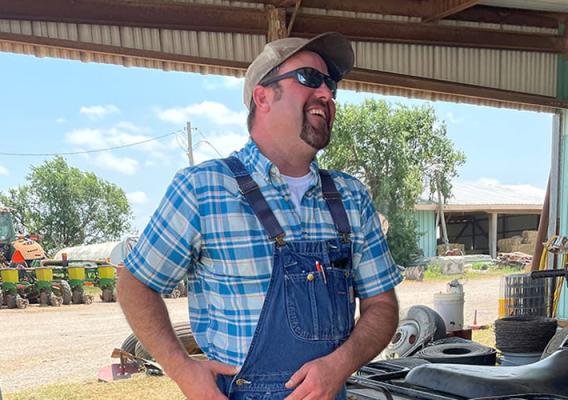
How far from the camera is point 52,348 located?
816 centimetres

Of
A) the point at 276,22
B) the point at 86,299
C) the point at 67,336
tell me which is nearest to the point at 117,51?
the point at 276,22

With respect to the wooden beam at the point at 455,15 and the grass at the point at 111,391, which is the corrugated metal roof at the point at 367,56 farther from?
the grass at the point at 111,391

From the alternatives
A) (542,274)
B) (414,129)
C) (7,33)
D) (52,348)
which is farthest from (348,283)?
(414,129)

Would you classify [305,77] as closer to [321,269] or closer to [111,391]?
[321,269]

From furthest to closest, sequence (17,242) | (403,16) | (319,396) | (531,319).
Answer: (17,242), (403,16), (531,319), (319,396)

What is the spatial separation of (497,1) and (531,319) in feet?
14.5

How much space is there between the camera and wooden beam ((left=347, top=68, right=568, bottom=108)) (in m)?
5.89

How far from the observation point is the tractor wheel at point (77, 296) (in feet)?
43.7

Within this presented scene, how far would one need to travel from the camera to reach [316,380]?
51.7 inches

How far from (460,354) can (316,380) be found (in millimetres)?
1982

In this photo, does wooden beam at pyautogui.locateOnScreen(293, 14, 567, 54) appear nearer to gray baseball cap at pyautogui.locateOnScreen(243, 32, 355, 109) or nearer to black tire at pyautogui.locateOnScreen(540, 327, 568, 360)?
black tire at pyautogui.locateOnScreen(540, 327, 568, 360)

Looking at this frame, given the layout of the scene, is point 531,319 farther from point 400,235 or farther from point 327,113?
point 400,235

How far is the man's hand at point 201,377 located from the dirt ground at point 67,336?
400cm

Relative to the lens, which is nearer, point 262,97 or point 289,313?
point 289,313
